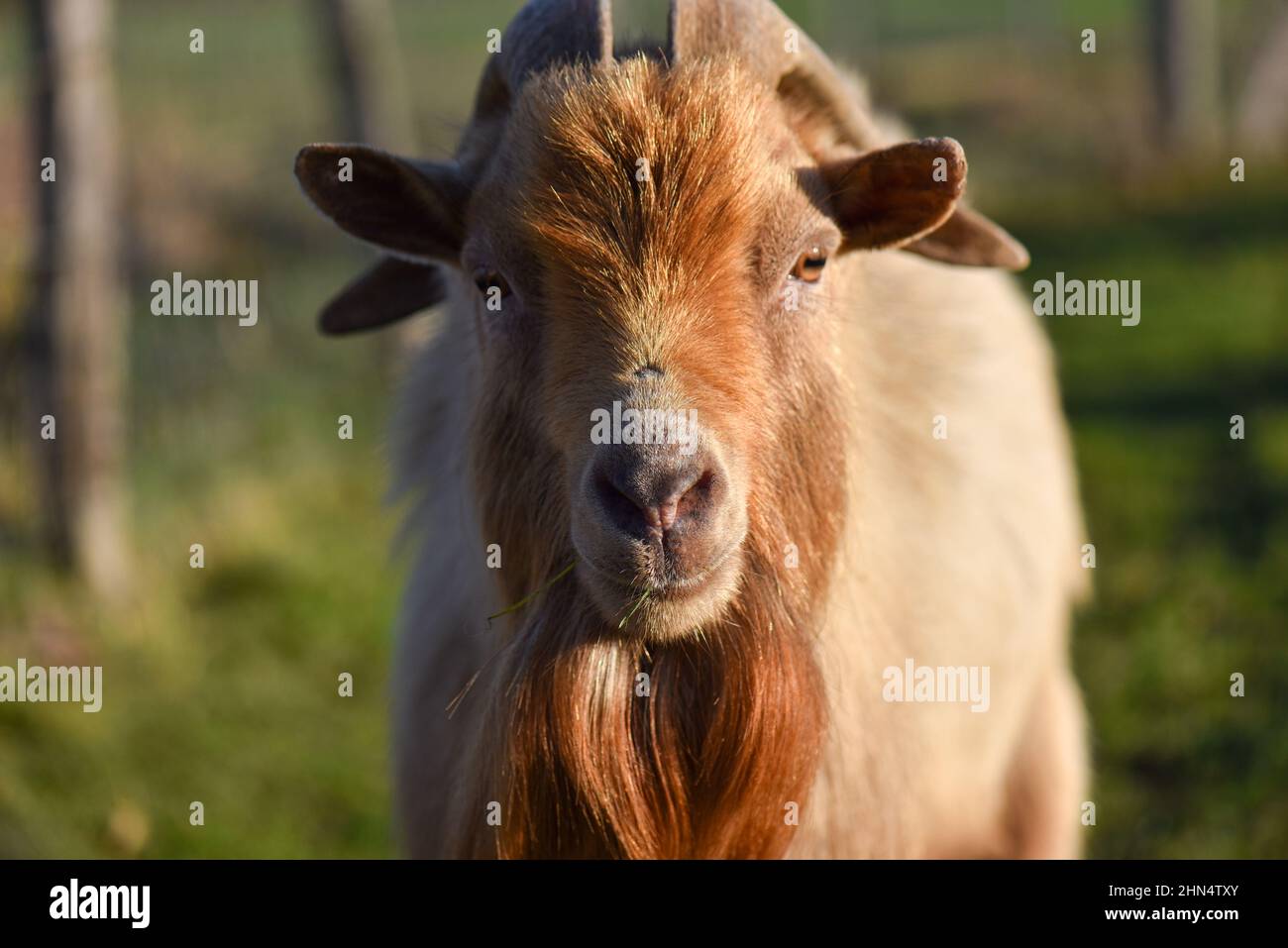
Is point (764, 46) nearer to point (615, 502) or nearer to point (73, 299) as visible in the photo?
point (615, 502)

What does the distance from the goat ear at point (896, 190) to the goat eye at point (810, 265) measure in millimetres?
169

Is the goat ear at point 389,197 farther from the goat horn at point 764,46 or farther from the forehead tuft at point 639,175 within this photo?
the goat horn at point 764,46

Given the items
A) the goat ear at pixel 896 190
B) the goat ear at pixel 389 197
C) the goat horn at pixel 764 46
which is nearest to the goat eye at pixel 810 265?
the goat ear at pixel 896 190

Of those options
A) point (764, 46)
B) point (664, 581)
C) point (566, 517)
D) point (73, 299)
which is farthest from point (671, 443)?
point (73, 299)

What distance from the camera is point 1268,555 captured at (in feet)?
26.8

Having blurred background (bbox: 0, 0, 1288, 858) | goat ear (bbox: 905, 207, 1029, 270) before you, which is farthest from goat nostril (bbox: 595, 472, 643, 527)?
blurred background (bbox: 0, 0, 1288, 858)

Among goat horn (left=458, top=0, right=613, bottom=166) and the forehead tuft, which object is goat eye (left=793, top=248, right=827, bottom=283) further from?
goat horn (left=458, top=0, right=613, bottom=166)

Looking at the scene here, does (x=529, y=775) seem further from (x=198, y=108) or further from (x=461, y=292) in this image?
(x=198, y=108)

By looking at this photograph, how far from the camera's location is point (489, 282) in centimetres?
399

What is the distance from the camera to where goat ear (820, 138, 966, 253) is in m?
3.84

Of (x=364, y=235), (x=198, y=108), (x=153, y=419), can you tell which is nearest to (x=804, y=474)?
(x=364, y=235)

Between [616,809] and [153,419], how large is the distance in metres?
6.69

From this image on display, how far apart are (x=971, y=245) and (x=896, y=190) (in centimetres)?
72

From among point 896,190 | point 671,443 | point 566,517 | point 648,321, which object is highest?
point 896,190
